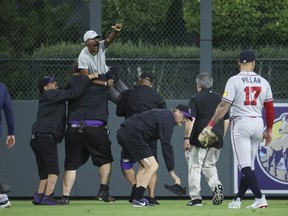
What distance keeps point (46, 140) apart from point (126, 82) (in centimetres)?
251

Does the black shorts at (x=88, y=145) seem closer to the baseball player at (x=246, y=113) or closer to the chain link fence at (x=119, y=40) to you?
the baseball player at (x=246, y=113)

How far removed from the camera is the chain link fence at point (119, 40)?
1677cm

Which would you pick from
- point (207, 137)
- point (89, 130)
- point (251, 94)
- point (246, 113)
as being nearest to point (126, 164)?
point (89, 130)

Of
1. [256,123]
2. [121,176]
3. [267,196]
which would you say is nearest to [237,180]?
[267,196]

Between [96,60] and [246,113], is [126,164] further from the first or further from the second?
[246,113]

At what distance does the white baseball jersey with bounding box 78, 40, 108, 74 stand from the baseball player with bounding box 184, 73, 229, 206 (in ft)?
4.31

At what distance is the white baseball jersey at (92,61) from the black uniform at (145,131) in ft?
4.77

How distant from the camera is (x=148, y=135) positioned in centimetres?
1334

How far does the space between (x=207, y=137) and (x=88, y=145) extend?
176 cm

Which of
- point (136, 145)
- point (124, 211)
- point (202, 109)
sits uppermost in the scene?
point (202, 109)

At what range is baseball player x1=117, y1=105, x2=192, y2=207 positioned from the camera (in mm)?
13078

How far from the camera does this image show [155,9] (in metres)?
16.8

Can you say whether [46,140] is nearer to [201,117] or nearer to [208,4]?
[201,117]

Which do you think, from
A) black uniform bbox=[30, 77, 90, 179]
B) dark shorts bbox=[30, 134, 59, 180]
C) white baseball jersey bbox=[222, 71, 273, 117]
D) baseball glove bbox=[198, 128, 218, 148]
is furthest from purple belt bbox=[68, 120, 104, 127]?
white baseball jersey bbox=[222, 71, 273, 117]
